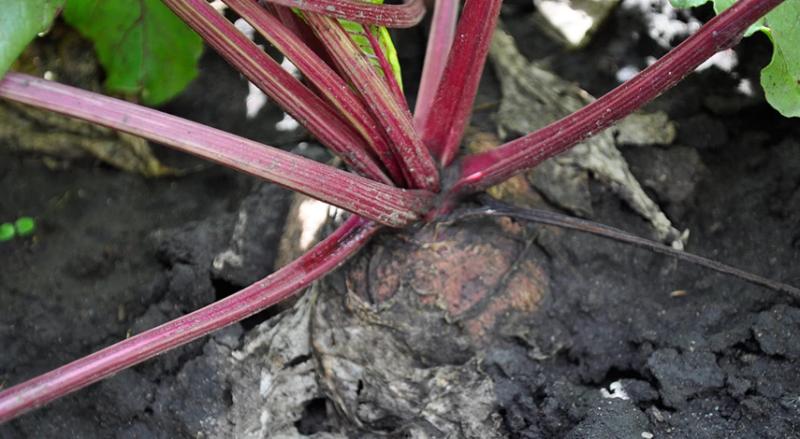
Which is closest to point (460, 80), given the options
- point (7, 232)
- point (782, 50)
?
point (782, 50)

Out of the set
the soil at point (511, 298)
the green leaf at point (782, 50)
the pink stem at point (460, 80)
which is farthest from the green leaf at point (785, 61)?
the pink stem at point (460, 80)

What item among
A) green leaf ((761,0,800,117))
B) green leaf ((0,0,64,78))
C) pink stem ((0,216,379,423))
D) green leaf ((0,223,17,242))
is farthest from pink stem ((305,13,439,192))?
green leaf ((0,223,17,242))

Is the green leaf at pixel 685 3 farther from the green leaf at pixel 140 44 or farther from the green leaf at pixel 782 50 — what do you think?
the green leaf at pixel 140 44

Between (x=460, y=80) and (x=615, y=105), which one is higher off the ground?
(x=460, y=80)

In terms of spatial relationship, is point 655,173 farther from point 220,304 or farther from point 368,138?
point 220,304

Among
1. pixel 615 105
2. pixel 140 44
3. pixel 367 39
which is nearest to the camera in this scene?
pixel 615 105

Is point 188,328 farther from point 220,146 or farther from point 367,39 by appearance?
point 367,39
